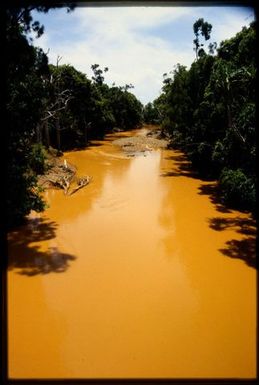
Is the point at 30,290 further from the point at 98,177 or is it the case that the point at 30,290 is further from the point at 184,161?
the point at 184,161

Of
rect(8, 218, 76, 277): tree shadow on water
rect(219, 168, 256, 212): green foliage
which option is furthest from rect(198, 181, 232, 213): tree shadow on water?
rect(8, 218, 76, 277): tree shadow on water

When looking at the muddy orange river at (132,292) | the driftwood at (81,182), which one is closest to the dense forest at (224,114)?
the muddy orange river at (132,292)

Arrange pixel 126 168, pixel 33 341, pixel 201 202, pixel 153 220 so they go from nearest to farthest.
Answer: pixel 33 341, pixel 153 220, pixel 201 202, pixel 126 168

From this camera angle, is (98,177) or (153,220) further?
(98,177)

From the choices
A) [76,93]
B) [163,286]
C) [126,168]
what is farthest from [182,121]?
[163,286]

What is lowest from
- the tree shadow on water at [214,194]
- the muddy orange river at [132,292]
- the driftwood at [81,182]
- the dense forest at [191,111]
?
the muddy orange river at [132,292]

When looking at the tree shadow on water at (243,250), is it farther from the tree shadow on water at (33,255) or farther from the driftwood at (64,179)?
the driftwood at (64,179)

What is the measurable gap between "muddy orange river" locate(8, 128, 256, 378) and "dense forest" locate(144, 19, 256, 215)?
6.40 ft

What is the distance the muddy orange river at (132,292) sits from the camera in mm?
6652

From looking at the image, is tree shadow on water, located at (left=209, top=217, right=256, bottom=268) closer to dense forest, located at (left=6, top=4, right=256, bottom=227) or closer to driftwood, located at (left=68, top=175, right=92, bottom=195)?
dense forest, located at (left=6, top=4, right=256, bottom=227)

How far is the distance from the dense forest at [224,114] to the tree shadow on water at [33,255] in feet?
26.5

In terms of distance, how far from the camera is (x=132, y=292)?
9062 millimetres

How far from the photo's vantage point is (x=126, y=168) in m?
27.0

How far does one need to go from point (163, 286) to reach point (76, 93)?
31.1 metres
